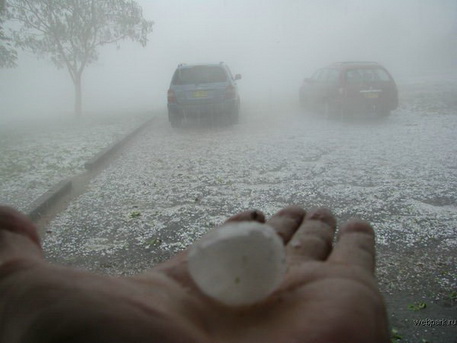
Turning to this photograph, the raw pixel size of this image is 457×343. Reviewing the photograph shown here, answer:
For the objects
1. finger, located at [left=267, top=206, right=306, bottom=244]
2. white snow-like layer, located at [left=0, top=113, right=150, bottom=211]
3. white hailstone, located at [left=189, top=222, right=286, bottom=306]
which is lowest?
white snow-like layer, located at [left=0, top=113, right=150, bottom=211]

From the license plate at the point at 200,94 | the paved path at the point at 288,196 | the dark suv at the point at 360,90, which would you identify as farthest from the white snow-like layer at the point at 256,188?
the license plate at the point at 200,94

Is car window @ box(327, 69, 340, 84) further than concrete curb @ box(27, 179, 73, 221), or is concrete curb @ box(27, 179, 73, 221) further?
car window @ box(327, 69, 340, 84)

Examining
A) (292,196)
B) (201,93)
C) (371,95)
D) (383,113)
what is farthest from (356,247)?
(383,113)

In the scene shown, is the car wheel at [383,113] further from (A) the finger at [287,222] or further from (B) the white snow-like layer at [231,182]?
(A) the finger at [287,222]

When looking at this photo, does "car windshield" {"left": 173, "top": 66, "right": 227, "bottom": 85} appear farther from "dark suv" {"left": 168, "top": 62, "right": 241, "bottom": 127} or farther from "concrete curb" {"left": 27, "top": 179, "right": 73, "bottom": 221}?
"concrete curb" {"left": 27, "top": 179, "right": 73, "bottom": 221}

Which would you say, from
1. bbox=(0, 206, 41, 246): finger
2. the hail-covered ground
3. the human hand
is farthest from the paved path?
bbox=(0, 206, 41, 246): finger

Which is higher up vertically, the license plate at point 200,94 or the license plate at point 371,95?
the license plate at point 200,94

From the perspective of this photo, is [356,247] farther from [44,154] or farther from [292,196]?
[44,154]
